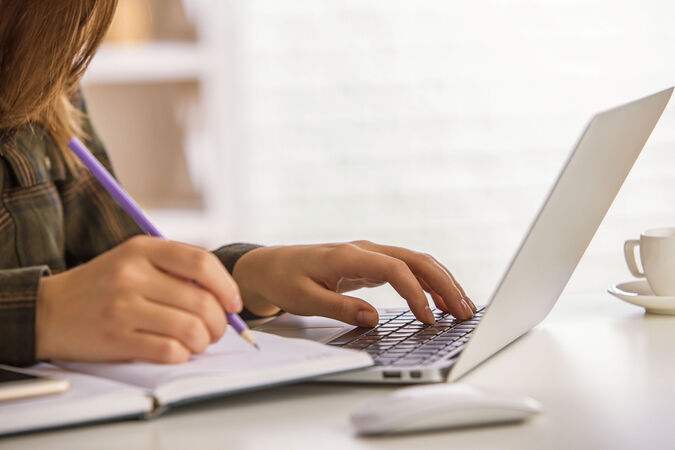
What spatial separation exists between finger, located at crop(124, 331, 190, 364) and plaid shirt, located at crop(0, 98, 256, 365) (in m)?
0.36

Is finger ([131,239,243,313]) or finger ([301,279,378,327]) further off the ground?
finger ([131,239,243,313])

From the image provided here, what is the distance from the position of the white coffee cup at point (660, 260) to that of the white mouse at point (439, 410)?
0.42 metres

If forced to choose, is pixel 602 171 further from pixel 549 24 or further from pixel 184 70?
pixel 549 24

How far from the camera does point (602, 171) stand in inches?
27.8

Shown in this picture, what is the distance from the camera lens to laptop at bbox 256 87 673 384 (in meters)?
0.61

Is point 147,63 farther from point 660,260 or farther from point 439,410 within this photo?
point 439,410

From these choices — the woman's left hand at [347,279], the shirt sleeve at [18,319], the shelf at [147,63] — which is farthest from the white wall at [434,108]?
the shirt sleeve at [18,319]

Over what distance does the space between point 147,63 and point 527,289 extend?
5.64 feet

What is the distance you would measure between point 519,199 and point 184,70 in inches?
51.2

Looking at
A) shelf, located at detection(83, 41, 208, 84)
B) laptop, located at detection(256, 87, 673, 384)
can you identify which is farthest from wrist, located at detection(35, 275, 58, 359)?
shelf, located at detection(83, 41, 208, 84)

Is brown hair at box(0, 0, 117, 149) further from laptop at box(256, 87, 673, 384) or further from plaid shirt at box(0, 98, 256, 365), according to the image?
laptop at box(256, 87, 673, 384)

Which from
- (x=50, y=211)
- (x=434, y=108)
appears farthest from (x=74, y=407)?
(x=434, y=108)

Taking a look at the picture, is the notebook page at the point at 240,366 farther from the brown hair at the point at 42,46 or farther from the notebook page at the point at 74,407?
the brown hair at the point at 42,46

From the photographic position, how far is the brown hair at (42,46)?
3.00ft
